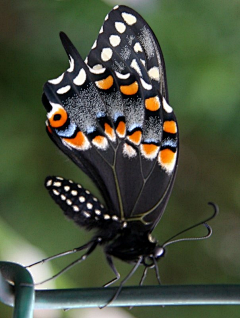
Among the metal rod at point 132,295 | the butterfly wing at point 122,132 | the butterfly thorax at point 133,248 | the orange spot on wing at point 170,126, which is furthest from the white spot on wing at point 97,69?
the metal rod at point 132,295

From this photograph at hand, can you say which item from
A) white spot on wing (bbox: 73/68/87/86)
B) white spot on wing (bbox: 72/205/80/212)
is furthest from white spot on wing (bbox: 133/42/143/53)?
white spot on wing (bbox: 72/205/80/212)

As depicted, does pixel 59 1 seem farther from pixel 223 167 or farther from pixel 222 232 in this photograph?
pixel 222 232

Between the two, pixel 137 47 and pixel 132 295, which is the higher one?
pixel 137 47

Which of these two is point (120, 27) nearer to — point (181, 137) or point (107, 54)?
point (107, 54)

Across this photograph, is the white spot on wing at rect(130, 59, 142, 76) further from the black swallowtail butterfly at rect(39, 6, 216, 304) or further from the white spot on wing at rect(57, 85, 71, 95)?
the white spot on wing at rect(57, 85, 71, 95)

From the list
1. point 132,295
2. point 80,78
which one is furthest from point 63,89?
point 132,295

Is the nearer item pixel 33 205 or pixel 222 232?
pixel 33 205

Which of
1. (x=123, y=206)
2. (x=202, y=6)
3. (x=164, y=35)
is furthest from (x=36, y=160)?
(x=123, y=206)

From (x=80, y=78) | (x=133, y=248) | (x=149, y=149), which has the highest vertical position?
(x=80, y=78)
